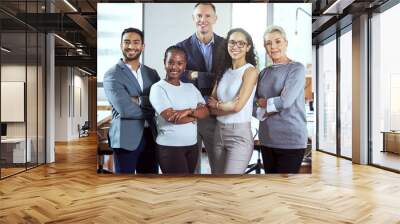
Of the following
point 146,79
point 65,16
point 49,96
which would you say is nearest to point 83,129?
point 49,96

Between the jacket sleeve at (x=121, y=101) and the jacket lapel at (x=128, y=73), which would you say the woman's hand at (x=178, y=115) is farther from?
the jacket lapel at (x=128, y=73)

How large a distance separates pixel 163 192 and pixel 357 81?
5.25 metres

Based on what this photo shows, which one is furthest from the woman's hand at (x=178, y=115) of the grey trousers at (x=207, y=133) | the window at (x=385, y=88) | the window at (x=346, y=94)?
the window at (x=346, y=94)

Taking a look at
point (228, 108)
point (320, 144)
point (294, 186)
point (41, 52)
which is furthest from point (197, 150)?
point (320, 144)

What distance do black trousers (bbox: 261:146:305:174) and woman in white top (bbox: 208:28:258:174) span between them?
1.18ft

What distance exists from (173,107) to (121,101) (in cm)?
84

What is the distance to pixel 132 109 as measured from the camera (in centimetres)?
623

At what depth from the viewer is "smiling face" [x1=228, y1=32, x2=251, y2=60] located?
631cm

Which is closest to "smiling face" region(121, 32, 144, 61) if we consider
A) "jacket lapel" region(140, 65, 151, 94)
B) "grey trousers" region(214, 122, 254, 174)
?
"jacket lapel" region(140, 65, 151, 94)

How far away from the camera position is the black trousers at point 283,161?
6.33 meters

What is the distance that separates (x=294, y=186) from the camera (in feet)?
18.7

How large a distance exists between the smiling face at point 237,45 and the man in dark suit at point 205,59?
0.12 metres

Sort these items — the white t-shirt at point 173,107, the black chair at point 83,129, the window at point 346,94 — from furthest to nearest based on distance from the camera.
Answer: the black chair at point 83,129 → the window at point 346,94 → the white t-shirt at point 173,107

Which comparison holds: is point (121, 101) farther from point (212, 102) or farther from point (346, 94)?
point (346, 94)
